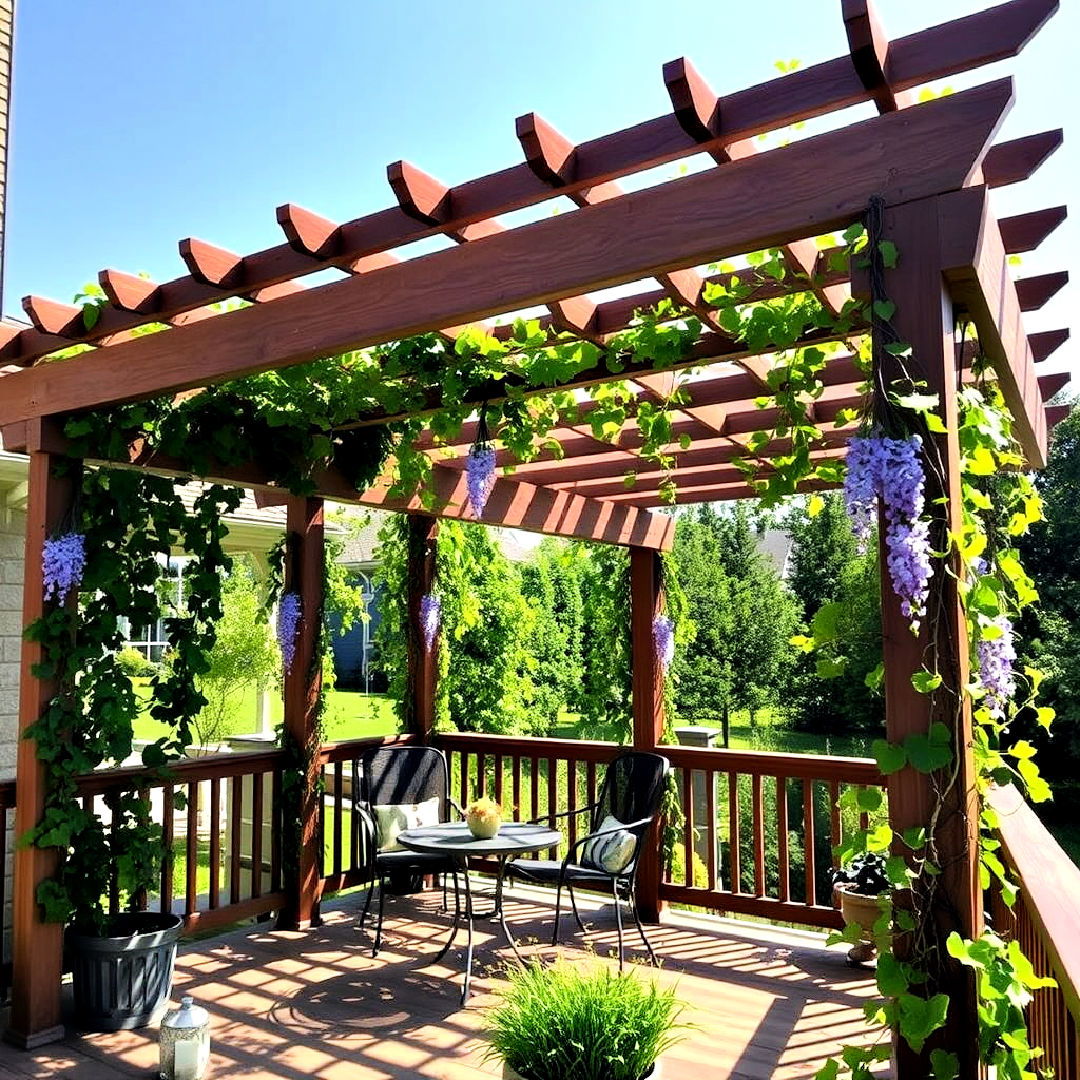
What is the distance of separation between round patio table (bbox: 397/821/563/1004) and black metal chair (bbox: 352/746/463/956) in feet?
0.50

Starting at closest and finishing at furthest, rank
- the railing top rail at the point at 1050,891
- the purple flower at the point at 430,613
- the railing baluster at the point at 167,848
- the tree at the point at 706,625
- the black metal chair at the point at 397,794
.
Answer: the railing top rail at the point at 1050,891, the railing baluster at the point at 167,848, the black metal chair at the point at 397,794, the purple flower at the point at 430,613, the tree at the point at 706,625

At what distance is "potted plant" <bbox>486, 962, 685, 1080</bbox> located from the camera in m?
2.25

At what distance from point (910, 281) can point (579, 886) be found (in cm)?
396

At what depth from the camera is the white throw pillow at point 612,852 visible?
15.4ft

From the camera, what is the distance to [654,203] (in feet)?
7.54

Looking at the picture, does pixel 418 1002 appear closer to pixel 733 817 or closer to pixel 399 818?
pixel 399 818

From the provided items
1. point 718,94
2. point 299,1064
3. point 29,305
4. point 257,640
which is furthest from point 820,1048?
point 257,640

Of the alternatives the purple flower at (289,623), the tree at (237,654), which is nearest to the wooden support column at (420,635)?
the purple flower at (289,623)

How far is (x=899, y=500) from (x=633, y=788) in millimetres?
3617

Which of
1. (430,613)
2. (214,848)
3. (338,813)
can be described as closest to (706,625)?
(430,613)

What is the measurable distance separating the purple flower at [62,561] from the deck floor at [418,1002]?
1.67 m

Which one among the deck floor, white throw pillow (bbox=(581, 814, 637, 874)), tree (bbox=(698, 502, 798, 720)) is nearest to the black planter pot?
the deck floor

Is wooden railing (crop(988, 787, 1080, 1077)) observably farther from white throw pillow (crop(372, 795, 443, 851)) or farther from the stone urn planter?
white throw pillow (crop(372, 795, 443, 851))

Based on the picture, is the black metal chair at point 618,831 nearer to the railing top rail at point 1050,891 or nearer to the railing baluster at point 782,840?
the railing baluster at point 782,840
